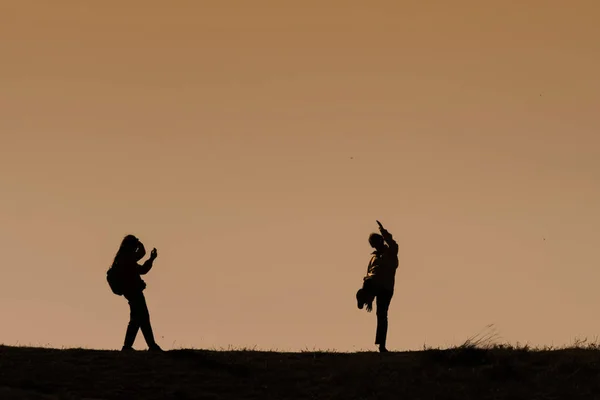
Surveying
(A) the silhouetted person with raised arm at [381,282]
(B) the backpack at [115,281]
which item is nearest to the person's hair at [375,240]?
(A) the silhouetted person with raised arm at [381,282]

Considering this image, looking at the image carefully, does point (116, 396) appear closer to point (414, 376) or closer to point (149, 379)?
point (149, 379)

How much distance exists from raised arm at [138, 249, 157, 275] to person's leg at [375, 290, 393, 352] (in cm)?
444

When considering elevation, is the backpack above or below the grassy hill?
above

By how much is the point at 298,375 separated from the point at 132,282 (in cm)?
423

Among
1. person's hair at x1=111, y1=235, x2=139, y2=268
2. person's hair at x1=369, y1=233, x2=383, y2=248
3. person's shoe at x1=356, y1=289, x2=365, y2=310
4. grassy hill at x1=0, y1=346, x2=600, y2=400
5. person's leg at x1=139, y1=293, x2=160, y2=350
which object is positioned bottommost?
grassy hill at x1=0, y1=346, x2=600, y2=400

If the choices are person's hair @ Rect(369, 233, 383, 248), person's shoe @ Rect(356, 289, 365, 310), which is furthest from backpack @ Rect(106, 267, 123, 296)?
person's hair @ Rect(369, 233, 383, 248)

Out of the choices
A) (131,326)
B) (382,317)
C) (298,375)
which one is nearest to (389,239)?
(382,317)

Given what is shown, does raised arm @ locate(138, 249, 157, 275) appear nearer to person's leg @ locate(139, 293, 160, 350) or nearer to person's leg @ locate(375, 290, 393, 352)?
person's leg @ locate(139, 293, 160, 350)

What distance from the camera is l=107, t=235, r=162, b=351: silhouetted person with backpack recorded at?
2491 centimetres

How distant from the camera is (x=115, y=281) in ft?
82.1

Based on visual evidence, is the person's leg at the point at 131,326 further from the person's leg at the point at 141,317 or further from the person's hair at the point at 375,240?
the person's hair at the point at 375,240

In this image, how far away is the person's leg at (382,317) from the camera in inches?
1011

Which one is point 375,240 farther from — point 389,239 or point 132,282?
point 132,282

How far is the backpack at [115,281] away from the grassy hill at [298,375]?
1633mm
